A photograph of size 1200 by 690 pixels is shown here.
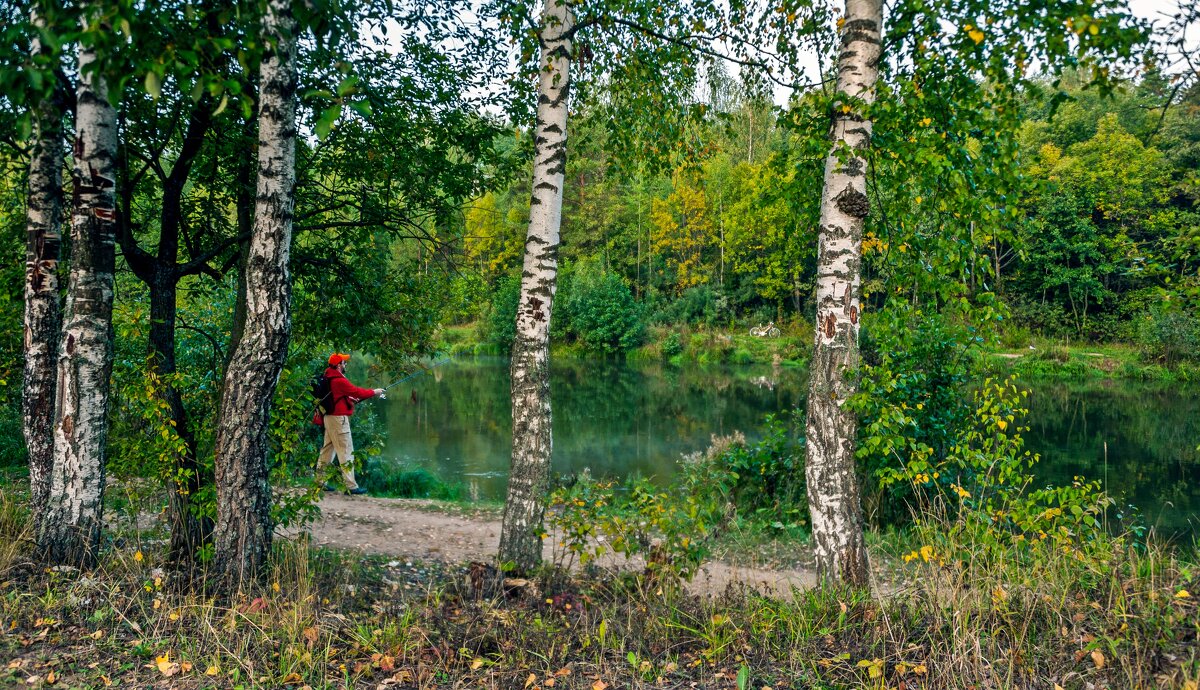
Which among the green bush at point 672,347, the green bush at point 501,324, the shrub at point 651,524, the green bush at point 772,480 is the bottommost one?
the green bush at point 772,480

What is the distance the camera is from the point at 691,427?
19562mm

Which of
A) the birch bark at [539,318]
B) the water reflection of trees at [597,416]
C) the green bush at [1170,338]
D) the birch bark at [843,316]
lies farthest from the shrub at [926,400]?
the green bush at [1170,338]

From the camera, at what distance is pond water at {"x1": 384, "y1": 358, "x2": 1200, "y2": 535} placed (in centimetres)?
1360

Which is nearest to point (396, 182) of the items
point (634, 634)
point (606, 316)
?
point (634, 634)

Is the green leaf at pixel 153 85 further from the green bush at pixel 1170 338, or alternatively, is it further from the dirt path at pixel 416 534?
the green bush at pixel 1170 338

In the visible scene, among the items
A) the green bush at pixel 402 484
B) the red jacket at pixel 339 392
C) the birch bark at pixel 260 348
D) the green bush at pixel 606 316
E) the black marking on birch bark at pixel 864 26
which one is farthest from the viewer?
the green bush at pixel 606 316

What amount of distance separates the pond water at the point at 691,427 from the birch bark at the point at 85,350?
7830 mm

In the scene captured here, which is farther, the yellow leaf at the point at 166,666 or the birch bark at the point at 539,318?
the birch bark at the point at 539,318

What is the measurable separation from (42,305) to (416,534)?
4348 millimetres

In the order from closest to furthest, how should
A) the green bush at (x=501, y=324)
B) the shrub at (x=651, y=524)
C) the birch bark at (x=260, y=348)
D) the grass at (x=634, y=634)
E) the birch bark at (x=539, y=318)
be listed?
the grass at (x=634, y=634), the birch bark at (x=260, y=348), the shrub at (x=651, y=524), the birch bark at (x=539, y=318), the green bush at (x=501, y=324)

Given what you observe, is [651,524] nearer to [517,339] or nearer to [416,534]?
[517,339]

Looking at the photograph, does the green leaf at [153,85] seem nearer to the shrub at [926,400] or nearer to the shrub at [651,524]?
the shrub at [651,524]

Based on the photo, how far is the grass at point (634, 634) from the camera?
3160 mm

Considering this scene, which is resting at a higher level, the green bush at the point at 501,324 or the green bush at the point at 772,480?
the green bush at the point at 501,324
